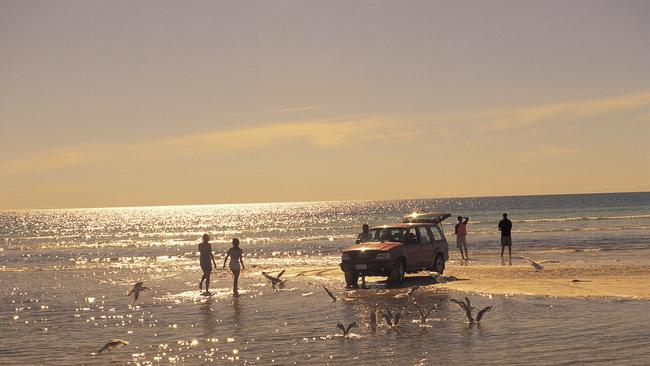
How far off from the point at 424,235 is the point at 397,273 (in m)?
2.53

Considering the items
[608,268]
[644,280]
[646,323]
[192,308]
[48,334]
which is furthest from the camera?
[608,268]

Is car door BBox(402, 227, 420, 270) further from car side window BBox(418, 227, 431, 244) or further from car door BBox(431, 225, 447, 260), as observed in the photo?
car door BBox(431, 225, 447, 260)

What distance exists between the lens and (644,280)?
21.5 metres

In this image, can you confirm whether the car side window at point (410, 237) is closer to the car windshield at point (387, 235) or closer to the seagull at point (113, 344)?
the car windshield at point (387, 235)

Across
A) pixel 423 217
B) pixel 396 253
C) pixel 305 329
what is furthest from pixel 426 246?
pixel 305 329

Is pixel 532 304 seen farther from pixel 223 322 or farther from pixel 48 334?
pixel 48 334

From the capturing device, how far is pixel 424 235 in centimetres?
2483

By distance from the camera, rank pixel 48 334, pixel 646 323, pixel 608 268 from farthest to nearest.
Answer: pixel 608 268
pixel 48 334
pixel 646 323

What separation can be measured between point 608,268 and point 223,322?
15.0 metres

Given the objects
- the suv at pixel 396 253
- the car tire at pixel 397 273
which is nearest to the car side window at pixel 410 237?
the suv at pixel 396 253

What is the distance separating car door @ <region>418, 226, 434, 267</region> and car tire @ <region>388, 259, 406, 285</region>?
1.46 metres

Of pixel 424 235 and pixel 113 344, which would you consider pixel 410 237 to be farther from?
pixel 113 344

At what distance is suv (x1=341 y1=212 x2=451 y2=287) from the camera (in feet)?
74.2

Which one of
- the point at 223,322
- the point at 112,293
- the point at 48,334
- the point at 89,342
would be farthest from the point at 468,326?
the point at 112,293
